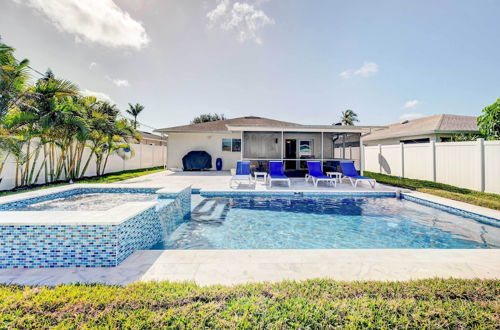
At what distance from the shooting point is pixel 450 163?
8781mm

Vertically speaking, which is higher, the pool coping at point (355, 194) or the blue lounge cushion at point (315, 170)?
the blue lounge cushion at point (315, 170)

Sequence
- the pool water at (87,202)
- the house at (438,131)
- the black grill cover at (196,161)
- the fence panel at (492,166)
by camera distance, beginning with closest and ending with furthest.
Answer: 1. the pool water at (87,202)
2. the fence panel at (492,166)
3. the house at (438,131)
4. the black grill cover at (196,161)

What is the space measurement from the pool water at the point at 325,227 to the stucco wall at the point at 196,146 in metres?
9.48

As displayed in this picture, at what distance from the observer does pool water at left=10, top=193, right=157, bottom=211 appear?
5.56 meters

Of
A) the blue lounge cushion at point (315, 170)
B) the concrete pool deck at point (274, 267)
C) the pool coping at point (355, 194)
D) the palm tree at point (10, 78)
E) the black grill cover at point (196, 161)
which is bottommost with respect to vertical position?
the concrete pool deck at point (274, 267)

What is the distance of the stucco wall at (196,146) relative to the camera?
16056 mm

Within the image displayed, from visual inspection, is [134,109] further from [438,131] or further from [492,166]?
[492,166]

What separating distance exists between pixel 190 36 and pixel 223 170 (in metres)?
8.85

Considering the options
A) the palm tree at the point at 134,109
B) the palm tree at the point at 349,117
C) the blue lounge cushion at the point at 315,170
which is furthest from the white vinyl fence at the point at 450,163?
the palm tree at the point at 134,109

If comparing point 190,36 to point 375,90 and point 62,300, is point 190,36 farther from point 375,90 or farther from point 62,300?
point 375,90

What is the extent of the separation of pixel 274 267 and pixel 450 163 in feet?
33.1

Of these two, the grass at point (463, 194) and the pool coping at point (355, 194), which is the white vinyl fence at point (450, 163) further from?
the pool coping at point (355, 194)

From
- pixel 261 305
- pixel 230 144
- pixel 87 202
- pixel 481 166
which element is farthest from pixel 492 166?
pixel 230 144

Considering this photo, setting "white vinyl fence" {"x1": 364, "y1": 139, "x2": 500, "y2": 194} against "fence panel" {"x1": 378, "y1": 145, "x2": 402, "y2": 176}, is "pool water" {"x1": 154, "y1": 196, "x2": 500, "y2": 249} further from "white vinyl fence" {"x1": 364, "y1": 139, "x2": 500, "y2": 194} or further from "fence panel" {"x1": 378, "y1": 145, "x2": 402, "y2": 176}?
"fence panel" {"x1": 378, "y1": 145, "x2": 402, "y2": 176}
